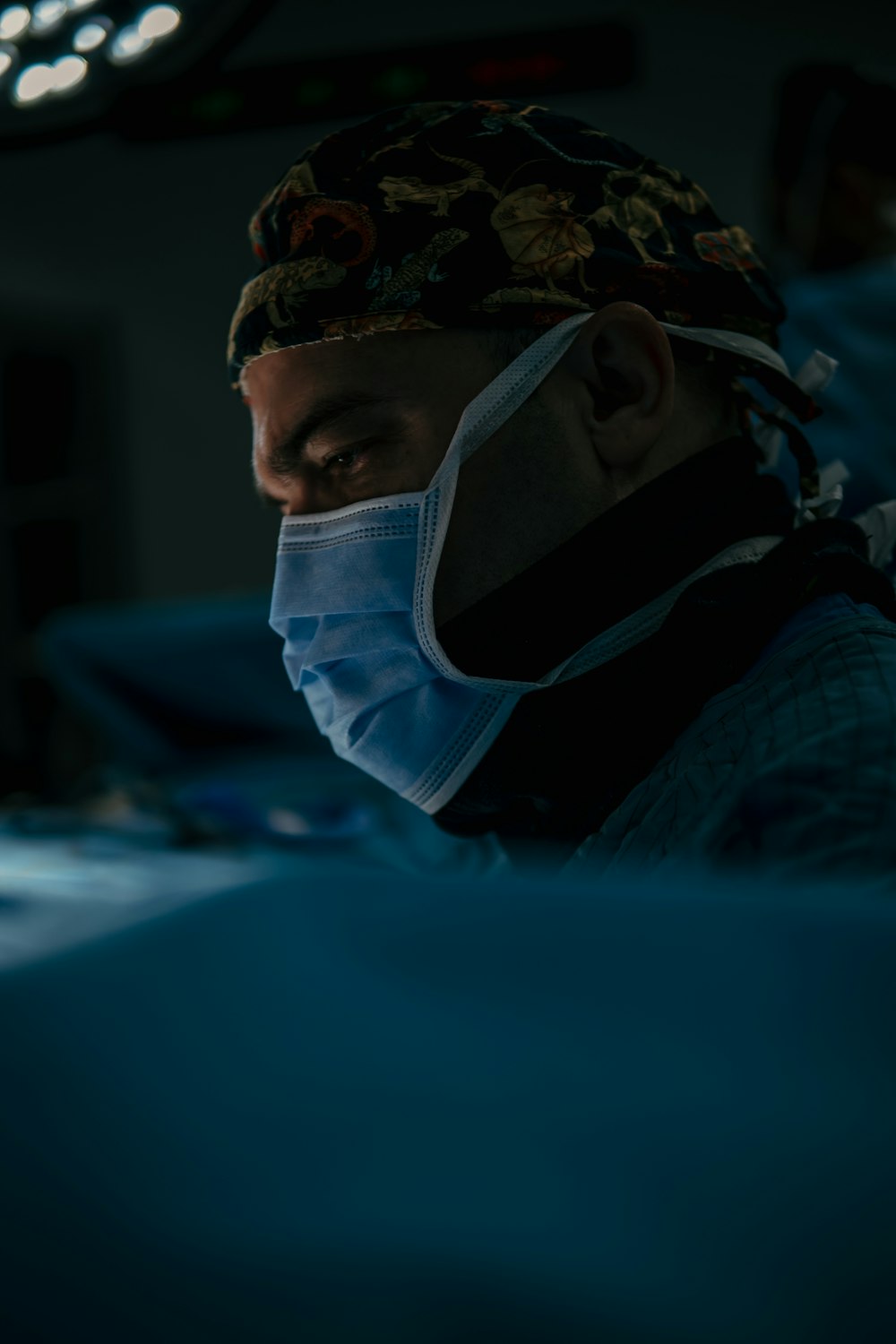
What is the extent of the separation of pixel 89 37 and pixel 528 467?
0.43 metres

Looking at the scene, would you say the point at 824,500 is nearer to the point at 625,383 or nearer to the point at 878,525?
the point at 878,525

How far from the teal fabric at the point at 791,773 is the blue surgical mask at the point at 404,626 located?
11 centimetres

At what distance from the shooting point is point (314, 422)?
841 millimetres

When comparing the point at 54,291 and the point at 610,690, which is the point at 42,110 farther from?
the point at 54,291

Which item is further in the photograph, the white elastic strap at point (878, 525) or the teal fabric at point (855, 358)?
the teal fabric at point (855, 358)

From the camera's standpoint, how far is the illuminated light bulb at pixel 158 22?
0.81 metres

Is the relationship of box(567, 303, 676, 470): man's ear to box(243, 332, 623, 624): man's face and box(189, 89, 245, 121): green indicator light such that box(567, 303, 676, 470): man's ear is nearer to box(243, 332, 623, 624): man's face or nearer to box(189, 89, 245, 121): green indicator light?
box(243, 332, 623, 624): man's face

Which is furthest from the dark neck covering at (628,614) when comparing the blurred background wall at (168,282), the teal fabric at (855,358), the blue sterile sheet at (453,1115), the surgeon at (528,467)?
the blurred background wall at (168,282)

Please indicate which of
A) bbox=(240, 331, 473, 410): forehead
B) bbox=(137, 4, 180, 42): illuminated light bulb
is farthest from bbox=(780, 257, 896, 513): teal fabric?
bbox=(137, 4, 180, 42): illuminated light bulb

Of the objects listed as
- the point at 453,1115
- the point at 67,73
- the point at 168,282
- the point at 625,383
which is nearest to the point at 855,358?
the point at 625,383

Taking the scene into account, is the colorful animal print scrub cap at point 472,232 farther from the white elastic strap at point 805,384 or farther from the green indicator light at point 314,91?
the green indicator light at point 314,91

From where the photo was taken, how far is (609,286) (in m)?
0.80

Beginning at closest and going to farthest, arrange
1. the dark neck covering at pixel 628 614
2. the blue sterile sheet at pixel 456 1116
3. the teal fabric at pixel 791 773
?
the blue sterile sheet at pixel 456 1116, the teal fabric at pixel 791 773, the dark neck covering at pixel 628 614

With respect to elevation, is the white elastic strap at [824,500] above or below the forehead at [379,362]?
below
